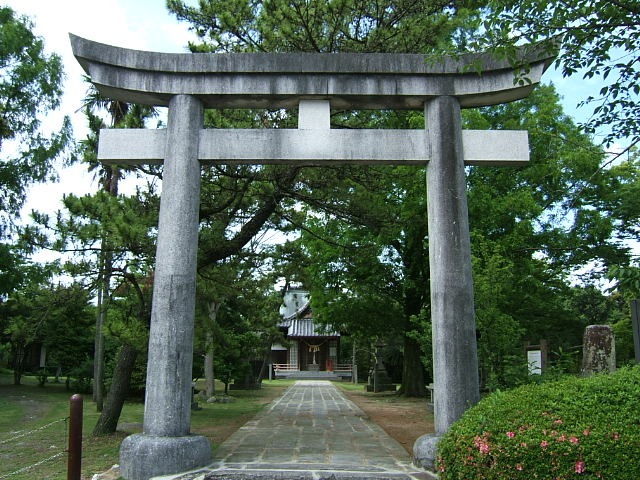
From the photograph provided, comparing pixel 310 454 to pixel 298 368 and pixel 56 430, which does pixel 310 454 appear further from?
pixel 298 368

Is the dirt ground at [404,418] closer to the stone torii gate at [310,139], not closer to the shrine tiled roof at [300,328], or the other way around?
the stone torii gate at [310,139]

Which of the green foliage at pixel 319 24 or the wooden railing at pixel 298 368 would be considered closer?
the green foliage at pixel 319 24

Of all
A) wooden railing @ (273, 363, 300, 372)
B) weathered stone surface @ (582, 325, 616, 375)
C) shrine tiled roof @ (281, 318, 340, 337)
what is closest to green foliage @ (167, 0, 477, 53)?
weathered stone surface @ (582, 325, 616, 375)

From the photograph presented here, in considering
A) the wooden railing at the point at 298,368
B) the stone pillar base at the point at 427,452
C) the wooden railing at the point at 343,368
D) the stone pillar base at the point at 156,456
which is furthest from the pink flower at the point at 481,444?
the wooden railing at the point at 343,368

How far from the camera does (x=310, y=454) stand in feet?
24.3

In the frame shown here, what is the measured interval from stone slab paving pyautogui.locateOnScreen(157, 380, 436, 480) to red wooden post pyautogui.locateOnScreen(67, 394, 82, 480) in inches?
73.0

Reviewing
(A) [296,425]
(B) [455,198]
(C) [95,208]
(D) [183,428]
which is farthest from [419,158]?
(A) [296,425]

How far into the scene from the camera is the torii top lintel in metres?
7.01

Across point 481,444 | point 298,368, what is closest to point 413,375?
point 481,444

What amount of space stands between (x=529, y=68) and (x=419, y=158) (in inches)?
68.4

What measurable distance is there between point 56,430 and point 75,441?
306 inches

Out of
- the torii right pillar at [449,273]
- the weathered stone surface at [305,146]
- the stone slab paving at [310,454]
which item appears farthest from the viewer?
the weathered stone surface at [305,146]

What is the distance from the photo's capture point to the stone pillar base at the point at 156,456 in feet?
19.8

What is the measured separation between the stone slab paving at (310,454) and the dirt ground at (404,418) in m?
0.36
